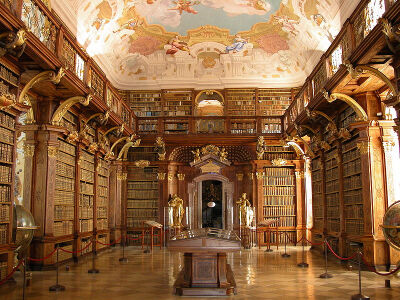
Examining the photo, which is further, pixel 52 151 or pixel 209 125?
pixel 209 125

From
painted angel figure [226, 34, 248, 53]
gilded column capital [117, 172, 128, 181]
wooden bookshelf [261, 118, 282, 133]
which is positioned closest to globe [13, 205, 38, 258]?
gilded column capital [117, 172, 128, 181]

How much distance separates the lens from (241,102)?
17125 mm

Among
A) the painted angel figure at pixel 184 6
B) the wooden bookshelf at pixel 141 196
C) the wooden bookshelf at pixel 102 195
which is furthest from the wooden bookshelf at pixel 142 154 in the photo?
the painted angel figure at pixel 184 6

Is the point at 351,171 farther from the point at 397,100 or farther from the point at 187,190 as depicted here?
the point at 187,190

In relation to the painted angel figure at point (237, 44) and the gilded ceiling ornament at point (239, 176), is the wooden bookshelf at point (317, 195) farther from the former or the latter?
the painted angel figure at point (237, 44)

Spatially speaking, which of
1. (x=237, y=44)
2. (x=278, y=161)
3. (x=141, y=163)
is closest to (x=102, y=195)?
(x=141, y=163)

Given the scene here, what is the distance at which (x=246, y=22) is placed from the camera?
1572cm

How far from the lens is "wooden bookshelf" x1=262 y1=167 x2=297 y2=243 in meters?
16.1

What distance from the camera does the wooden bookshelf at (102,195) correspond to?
13492 millimetres

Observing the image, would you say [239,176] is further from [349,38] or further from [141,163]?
[349,38]

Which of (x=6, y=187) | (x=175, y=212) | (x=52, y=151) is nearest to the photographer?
(x=6, y=187)

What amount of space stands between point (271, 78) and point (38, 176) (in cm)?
1074

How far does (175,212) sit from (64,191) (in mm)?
5855

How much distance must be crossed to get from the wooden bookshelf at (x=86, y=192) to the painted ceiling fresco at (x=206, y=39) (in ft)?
12.7
